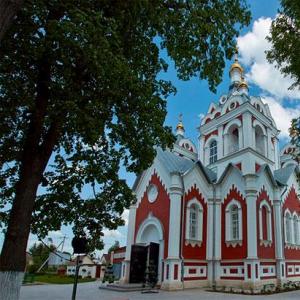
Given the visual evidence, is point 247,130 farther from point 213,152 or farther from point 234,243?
point 234,243

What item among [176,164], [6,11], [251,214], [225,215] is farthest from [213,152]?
[6,11]

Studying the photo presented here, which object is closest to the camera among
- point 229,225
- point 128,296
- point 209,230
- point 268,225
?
point 128,296

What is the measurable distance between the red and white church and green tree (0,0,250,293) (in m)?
9.23

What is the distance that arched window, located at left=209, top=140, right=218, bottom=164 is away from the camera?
71.2 ft

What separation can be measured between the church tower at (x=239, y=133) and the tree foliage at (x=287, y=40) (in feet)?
32.4

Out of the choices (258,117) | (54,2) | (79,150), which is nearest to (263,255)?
(258,117)

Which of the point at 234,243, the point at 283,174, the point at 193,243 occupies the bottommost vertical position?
the point at 193,243

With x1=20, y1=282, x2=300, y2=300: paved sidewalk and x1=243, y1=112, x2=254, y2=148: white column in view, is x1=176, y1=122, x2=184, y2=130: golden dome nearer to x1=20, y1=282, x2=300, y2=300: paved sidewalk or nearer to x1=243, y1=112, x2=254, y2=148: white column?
x1=243, y1=112, x2=254, y2=148: white column

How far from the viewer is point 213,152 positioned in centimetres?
2194

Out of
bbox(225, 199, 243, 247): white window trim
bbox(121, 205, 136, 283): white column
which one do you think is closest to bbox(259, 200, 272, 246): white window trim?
bbox(225, 199, 243, 247): white window trim

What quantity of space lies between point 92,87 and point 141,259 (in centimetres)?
1282

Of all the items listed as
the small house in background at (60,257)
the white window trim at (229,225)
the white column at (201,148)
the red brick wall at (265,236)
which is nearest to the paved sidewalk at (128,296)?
the small house in background at (60,257)

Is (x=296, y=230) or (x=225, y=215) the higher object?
(x=225, y=215)

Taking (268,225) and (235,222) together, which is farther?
(268,225)
